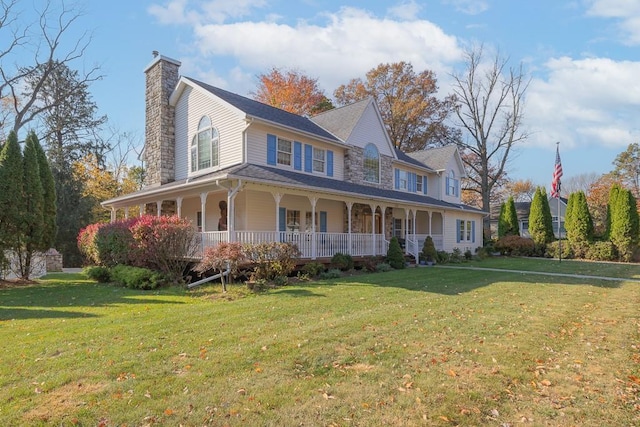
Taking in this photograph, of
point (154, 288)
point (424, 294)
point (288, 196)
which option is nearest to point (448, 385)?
point (424, 294)

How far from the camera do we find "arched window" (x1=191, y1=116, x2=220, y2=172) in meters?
16.5

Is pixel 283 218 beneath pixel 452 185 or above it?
beneath

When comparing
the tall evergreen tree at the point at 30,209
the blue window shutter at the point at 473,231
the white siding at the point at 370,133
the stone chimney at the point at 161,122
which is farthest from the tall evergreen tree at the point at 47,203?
the blue window shutter at the point at 473,231

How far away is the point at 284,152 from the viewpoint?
16781 millimetres

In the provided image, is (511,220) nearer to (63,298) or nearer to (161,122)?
(161,122)

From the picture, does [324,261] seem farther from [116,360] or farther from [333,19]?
[116,360]

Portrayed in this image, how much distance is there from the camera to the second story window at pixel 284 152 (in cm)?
1661

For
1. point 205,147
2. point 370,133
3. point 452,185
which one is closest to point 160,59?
point 205,147

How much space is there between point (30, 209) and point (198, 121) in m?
7.28

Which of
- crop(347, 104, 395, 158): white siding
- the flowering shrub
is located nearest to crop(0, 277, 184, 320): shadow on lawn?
the flowering shrub

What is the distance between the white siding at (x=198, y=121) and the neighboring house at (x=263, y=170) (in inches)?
1.7

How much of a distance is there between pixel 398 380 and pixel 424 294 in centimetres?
608

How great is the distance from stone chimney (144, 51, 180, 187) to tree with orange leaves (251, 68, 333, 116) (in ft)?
51.0

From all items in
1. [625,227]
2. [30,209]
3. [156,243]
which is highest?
[30,209]
